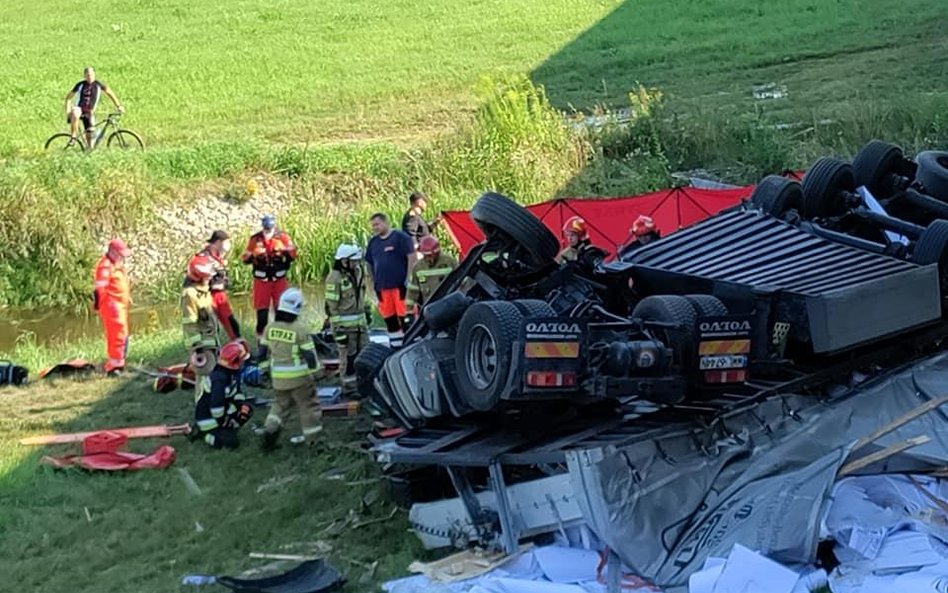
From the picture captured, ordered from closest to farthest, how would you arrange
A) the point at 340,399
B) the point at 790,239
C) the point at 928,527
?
the point at 928,527
the point at 790,239
the point at 340,399

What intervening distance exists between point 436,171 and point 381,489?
490 inches

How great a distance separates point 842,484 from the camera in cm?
728

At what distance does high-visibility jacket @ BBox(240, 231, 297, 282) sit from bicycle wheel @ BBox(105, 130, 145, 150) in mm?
10410

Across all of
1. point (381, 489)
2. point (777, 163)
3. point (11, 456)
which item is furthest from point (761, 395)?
point (777, 163)

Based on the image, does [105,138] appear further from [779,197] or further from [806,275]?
[806,275]

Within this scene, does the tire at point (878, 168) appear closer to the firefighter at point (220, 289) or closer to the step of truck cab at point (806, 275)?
the step of truck cab at point (806, 275)

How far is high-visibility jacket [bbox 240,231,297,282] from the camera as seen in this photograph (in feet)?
43.0

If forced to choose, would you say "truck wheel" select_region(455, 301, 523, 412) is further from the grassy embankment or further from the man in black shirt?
the grassy embankment

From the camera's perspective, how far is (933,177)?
32.5 feet

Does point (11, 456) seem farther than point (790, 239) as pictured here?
Yes

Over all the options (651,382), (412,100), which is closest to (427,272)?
(651,382)

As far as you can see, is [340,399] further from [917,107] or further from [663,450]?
[917,107]

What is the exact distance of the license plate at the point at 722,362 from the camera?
7.34 metres

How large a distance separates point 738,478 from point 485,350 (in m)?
1.61
